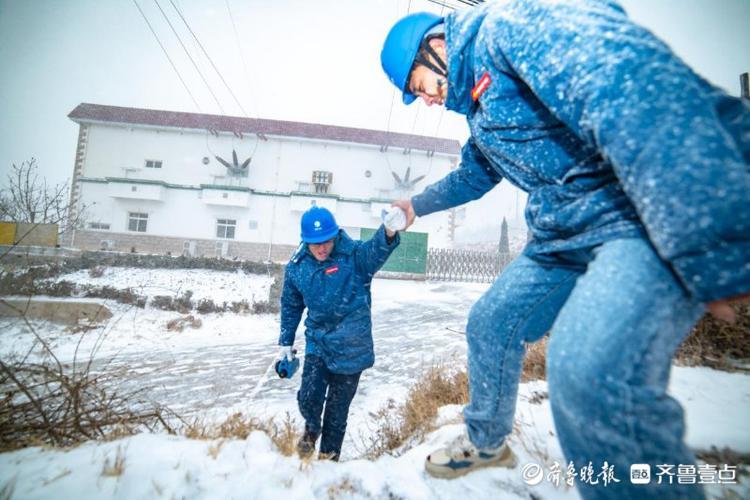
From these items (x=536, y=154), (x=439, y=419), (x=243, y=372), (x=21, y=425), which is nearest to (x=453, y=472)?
(x=439, y=419)

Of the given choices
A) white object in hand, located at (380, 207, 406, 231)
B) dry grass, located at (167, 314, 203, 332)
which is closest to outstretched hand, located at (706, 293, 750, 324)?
white object in hand, located at (380, 207, 406, 231)

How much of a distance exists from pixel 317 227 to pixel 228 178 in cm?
2653

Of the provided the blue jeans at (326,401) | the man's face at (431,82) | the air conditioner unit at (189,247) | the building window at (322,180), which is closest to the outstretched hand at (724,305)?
the man's face at (431,82)

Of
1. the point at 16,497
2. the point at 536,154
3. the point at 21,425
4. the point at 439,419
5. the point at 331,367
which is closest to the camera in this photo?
the point at 536,154

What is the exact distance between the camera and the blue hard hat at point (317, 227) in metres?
2.80

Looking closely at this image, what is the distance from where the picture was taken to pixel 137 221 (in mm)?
23625

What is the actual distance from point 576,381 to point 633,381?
0.11m

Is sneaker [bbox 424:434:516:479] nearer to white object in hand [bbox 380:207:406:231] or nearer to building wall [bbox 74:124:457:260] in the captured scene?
white object in hand [bbox 380:207:406:231]

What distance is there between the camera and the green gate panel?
20016 millimetres

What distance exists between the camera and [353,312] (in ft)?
9.45

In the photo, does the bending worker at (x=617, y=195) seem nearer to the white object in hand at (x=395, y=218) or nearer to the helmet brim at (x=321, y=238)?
the white object in hand at (x=395, y=218)

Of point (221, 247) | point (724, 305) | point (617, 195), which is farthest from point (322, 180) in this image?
point (724, 305)

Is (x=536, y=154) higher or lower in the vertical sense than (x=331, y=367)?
higher

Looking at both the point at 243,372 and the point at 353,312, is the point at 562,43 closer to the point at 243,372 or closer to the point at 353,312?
the point at 353,312
